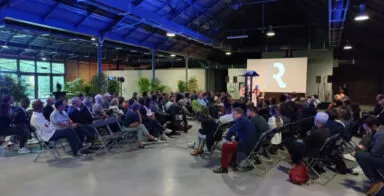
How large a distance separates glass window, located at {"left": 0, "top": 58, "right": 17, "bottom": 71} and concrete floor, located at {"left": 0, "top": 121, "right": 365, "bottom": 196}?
14.0m

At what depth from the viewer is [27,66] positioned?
55.0ft

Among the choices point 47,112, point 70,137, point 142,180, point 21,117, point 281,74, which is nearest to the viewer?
point 142,180

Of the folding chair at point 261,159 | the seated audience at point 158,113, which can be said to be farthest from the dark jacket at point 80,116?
the folding chair at point 261,159

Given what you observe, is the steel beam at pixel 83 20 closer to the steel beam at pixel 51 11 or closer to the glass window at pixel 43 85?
the steel beam at pixel 51 11

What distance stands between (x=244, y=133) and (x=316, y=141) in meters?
1.03

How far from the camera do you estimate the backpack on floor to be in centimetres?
359

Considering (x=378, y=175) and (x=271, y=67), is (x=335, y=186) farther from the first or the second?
(x=271, y=67)

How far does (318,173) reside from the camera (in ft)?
13.1

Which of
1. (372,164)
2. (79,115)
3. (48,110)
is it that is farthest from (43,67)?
(372,164)

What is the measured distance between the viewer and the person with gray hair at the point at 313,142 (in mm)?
3568

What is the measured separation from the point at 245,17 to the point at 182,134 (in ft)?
32.4

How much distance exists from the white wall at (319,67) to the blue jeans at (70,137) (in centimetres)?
1401

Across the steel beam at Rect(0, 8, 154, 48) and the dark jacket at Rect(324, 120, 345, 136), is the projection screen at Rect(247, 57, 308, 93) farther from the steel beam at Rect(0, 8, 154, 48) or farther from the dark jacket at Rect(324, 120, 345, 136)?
the dark jacket at Rect(324, 120, 345, 136)

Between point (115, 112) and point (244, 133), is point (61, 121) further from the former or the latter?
point (244, 133)
